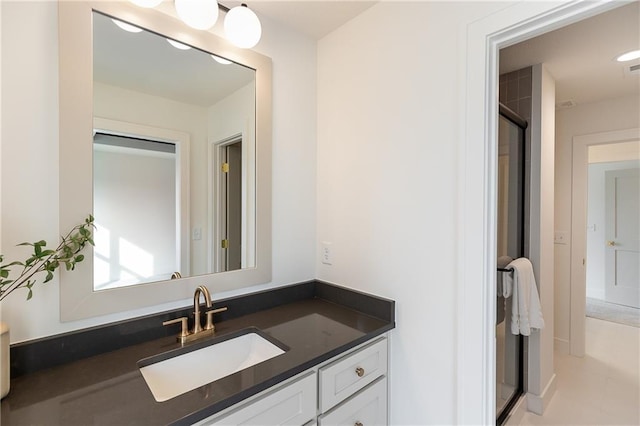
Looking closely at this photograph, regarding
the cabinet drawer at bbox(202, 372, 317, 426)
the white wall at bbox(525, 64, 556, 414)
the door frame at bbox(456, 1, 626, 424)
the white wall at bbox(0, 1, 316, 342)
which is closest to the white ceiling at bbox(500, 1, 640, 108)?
the white wall at bbox(525, 64, 556, 414)

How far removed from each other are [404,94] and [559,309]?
2.91 meters

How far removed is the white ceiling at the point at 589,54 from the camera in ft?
5.25

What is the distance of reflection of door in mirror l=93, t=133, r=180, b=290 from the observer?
1.08 metres

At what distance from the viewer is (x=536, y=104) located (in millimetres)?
2053

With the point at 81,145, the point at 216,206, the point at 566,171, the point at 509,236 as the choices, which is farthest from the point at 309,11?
the point at 566,171

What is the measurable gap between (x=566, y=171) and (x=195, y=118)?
3342 mm

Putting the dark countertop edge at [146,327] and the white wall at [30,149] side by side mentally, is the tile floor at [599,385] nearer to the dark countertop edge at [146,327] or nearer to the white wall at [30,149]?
the dark countertop edge at [146,327]

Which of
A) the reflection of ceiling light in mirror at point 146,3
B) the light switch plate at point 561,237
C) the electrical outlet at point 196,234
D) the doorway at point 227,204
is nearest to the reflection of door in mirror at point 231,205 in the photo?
the doorway at point 227,204

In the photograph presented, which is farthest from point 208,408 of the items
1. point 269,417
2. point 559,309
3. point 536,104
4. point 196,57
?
point 559,309

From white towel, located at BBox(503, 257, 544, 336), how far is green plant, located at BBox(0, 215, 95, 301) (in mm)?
2104

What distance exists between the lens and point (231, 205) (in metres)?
1.45

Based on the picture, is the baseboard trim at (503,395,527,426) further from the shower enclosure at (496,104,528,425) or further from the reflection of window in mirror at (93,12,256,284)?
the reflection of window in mirror at (93,12,256,284)

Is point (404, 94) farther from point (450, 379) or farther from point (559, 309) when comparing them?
point (559, 309)

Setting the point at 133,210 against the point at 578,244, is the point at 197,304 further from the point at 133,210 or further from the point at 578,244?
the point at 578,244
